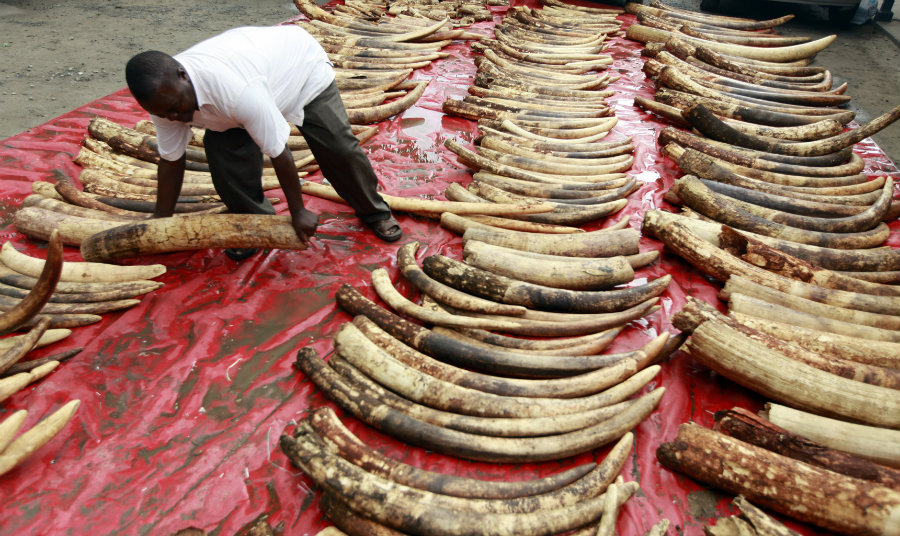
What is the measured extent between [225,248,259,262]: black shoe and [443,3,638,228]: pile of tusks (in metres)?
1.34

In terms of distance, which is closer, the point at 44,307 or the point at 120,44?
the point at 44,307

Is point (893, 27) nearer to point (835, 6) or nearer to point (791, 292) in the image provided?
point (835, 6)

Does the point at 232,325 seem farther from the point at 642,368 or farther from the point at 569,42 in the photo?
the point at 569,42

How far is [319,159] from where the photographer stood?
327cm

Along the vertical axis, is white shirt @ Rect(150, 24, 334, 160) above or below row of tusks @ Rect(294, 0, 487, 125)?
above

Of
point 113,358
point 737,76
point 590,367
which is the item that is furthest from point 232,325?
point 737,76

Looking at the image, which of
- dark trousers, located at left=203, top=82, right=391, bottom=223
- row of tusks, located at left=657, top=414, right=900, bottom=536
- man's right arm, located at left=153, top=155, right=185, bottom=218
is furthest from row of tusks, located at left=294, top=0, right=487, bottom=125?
row of tusks, located at left=657, top=414, right=900, bottom=536

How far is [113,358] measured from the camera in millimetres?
2562

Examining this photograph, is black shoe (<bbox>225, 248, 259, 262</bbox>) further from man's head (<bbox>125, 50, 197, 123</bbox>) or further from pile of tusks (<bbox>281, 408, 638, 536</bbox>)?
pile of tusks (<bbox>281, 408, 638, 536</bbox>)

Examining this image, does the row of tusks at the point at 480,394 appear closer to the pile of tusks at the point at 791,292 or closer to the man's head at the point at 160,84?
the pile of tusks at the point at 791,292

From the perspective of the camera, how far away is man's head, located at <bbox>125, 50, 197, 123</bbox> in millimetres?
2123

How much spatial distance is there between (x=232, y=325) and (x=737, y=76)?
18.7ft

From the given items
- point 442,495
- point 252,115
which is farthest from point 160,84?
point 442,495

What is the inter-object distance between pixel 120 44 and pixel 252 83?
21.5 ft
